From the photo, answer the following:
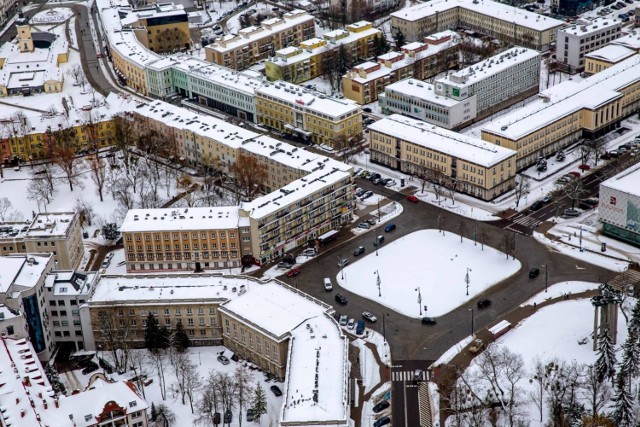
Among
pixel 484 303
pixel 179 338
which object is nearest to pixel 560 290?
pixel 484 303

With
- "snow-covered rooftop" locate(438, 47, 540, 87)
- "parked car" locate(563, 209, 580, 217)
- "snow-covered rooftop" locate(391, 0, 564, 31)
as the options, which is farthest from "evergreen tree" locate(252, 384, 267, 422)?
"snow-covered rooftop" locate(391, 0, 564, 31)

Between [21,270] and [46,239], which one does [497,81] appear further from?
[21,270]

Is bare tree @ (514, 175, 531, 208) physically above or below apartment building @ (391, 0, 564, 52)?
below

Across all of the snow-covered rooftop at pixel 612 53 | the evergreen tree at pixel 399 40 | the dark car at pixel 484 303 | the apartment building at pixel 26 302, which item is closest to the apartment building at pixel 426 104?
the snow-covered rooftop at pixel 612 53

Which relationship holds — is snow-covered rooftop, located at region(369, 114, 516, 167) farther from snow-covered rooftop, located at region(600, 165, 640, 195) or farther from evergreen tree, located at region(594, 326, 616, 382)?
evergreen tree, located at region(594, 326, 616, 382)

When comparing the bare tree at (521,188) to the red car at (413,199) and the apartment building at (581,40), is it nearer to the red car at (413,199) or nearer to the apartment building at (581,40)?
the red car at (413,199)

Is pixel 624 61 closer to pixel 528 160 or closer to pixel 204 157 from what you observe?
pixel 528 160
